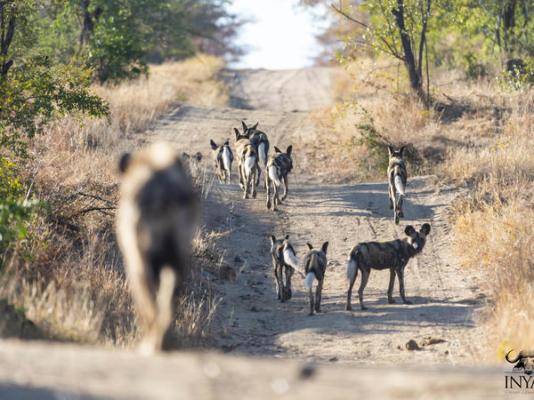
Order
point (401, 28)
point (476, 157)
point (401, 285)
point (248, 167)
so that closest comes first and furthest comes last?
point (401, 285), point (248, 167), point (476, 157), point (401, 28)

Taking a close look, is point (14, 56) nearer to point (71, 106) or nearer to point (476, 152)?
point (71, 106)

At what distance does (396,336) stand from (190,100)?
766 inches

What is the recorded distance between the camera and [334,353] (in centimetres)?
884

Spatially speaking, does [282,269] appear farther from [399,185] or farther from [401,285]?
[399,185]

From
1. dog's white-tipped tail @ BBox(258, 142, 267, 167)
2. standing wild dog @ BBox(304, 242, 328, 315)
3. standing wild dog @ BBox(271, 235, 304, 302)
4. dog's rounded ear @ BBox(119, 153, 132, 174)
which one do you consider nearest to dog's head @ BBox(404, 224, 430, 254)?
standing wild dog @ BBox(304, 242, 328, 315)

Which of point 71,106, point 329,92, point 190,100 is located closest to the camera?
point 71,106

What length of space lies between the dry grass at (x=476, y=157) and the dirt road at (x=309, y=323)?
387 millimetres

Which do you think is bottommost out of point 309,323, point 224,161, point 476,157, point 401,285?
point 309,323

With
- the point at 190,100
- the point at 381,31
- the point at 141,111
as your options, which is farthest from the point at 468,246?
the point at 190,100

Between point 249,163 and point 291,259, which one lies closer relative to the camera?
point 291,259

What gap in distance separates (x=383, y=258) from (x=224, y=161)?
6.01 meters

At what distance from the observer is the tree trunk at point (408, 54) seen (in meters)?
20.2

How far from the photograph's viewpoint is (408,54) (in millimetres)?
20719

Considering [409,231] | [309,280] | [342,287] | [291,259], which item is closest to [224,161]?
[342,287]
